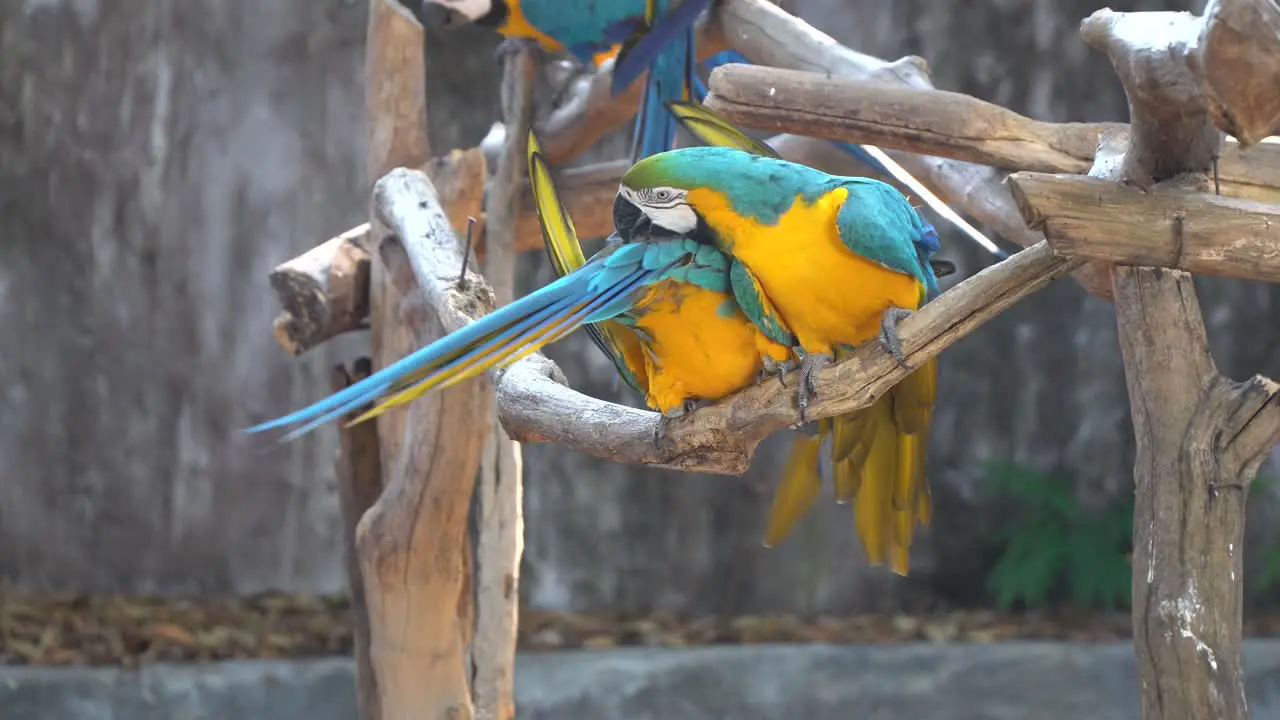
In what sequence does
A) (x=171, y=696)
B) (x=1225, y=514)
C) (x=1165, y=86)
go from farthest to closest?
(x=171, y=696) < (x=1225, y=514) < (x=1165, y=86)

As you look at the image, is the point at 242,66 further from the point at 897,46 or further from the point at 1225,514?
the point at 1225,514

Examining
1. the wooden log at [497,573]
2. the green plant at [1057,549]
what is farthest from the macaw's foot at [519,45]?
the green plant at [1057,549]

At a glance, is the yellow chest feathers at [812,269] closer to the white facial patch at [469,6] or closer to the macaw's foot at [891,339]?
the macaw's foot at [891,339]

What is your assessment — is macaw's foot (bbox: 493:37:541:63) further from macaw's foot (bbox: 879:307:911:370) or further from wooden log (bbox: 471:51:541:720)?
macaw's foot (bbox: 879:307:911:370)

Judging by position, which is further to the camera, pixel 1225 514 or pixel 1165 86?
pixel 1225 514

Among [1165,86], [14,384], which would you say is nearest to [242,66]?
[14,384]

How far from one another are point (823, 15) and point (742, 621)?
163 cm

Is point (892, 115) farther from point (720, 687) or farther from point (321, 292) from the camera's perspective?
point (720, 687)

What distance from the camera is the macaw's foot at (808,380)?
3.74 feet

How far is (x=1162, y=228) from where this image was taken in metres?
1.10

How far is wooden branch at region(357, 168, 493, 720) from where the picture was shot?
187 centimetres

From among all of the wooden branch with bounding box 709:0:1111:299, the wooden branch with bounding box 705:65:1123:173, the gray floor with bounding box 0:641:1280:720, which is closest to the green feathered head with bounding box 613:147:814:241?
the wooden branch with bounding box 705:65:1123:173

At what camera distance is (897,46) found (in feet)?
11.4

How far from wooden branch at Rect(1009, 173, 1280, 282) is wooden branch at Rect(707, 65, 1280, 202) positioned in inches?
22.5
